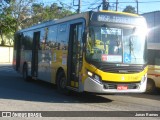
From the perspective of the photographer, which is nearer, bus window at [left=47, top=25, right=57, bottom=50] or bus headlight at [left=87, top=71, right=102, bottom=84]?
bus headlight at [left=87, top=71, right=102, bottom=84]

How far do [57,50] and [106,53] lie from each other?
11.8 feet

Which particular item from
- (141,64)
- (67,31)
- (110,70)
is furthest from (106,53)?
(67,31)

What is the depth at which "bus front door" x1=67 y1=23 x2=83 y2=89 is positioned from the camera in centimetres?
1377

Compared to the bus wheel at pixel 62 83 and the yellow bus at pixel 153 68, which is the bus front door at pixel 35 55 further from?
the yellow bus at pixel 153 68

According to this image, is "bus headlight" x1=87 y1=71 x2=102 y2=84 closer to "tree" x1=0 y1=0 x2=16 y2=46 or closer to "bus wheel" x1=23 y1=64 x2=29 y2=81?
"bus wheel" x1=23 y1=64 x2=29 y2=81

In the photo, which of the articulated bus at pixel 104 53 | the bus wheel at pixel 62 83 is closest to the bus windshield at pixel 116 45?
the articulated bus at pixel 104 53

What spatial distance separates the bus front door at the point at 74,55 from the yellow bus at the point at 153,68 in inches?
152

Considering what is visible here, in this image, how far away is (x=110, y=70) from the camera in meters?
13.1

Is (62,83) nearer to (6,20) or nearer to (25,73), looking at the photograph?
(25,73)

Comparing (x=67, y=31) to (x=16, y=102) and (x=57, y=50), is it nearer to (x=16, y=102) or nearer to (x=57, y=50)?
(x=57, y=50)

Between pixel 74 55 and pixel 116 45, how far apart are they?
6.00 feet

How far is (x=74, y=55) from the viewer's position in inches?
565

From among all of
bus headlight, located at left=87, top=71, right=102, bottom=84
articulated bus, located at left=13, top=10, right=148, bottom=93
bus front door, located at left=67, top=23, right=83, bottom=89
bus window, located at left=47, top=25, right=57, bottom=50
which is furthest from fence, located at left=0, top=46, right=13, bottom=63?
bus headlight, located at left=87, top=71, right=102, bottom=84

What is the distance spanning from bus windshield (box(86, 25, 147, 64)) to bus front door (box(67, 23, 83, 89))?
65 cm
